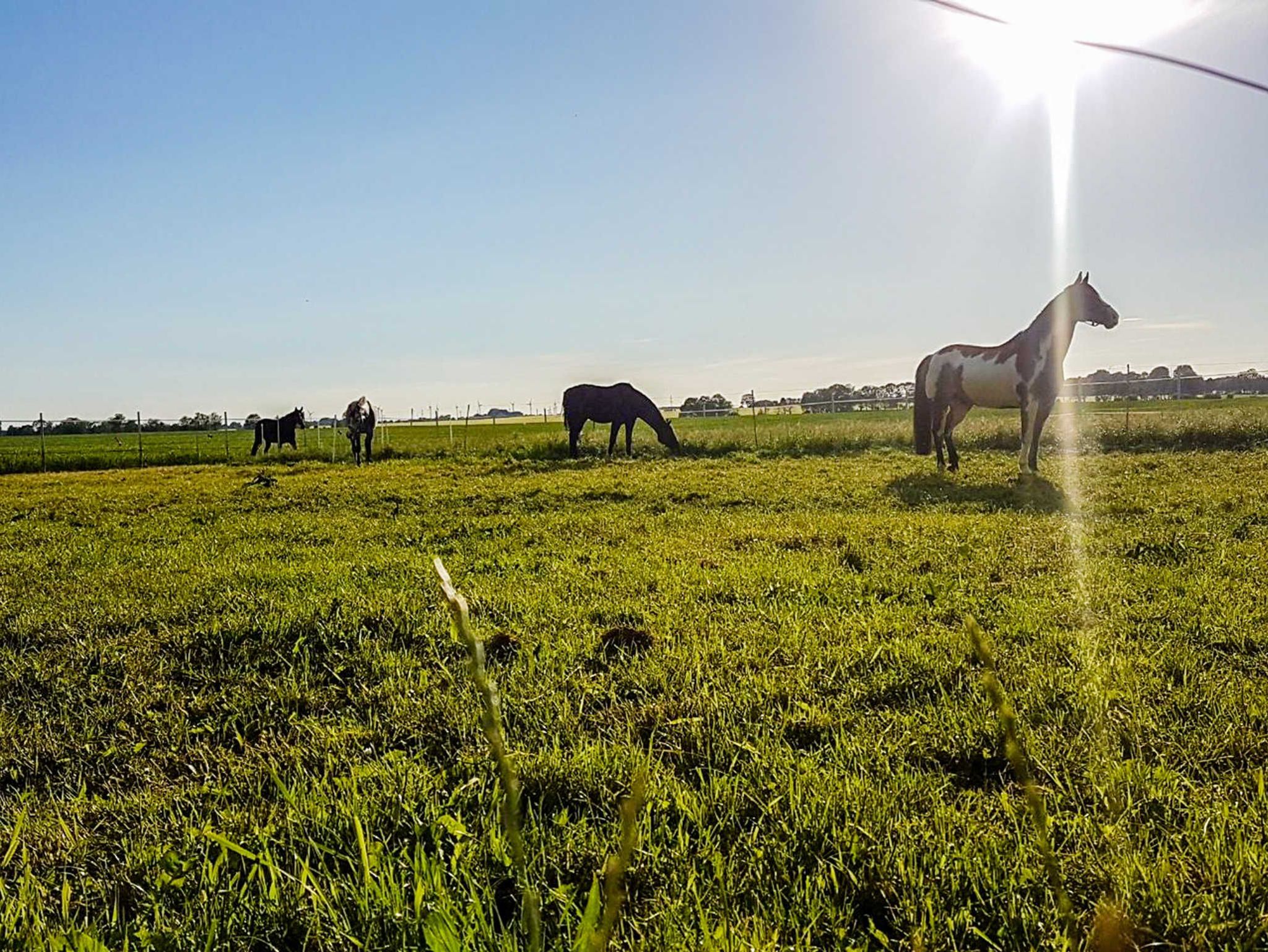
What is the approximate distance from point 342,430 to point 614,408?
2886 centimetres

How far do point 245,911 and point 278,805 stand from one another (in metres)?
0.56

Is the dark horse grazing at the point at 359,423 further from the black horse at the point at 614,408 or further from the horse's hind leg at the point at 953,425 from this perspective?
the horse's hind leg at the point at 953,425

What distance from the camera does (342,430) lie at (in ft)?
147

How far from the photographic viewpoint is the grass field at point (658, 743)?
5.81 ft

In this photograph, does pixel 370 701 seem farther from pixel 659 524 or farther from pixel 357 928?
pixel 659 524

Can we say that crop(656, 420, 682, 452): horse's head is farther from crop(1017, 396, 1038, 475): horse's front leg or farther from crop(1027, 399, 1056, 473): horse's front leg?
crop(1027, 399, 1056, 473): horse's front leg

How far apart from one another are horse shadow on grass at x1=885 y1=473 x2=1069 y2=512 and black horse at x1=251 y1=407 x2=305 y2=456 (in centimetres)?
2175

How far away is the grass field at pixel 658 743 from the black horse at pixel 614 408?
1387 centimetres

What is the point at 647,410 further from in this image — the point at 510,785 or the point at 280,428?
the point at 510,785

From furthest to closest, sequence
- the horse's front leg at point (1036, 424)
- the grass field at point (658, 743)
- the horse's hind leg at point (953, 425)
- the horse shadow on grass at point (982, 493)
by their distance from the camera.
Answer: the horse's hind leg at point (953, 425), the horse's front leg at point (1036, 424), the horse shadow on grass at point (982, 493), the grass field at point (658, 743)

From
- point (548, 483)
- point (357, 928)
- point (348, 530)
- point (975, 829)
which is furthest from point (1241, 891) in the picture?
point (548, 483)

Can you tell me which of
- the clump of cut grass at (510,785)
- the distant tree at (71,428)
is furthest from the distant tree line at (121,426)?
the clump of cut grass at (510,785)

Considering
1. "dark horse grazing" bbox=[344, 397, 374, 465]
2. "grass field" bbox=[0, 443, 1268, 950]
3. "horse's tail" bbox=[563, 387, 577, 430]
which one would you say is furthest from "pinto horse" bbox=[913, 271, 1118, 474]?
"dark horse grazing" bbox=[344, 397, 374, 465]

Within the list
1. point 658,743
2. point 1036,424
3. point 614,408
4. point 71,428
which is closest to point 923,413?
Answer: point 1036,424
